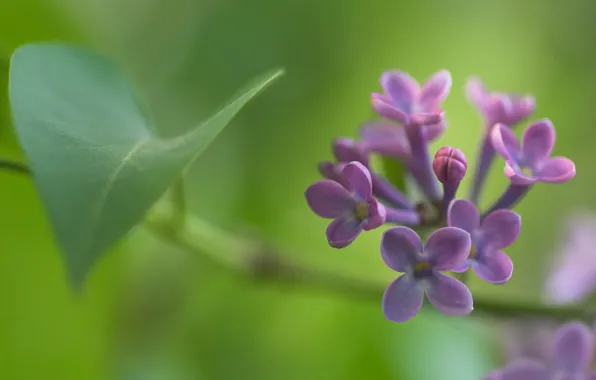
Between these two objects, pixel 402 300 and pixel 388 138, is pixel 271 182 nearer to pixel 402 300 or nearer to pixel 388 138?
pixel 388 138

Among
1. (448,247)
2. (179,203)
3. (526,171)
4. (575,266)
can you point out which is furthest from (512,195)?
(575,266)

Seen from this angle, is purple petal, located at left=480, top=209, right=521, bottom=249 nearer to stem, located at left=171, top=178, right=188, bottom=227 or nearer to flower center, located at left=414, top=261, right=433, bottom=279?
flower center, located at left=414, top=261, right=433, bottom=279

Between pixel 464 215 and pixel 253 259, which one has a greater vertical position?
pixel 464 215

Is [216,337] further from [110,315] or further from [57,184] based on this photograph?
[57,184]

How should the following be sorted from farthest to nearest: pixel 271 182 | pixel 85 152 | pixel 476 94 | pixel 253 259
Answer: pixel 271 182 → pixel 253 259 → pixel 476 94 → pixel 85 152

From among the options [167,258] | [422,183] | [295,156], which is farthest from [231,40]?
[422,183]
